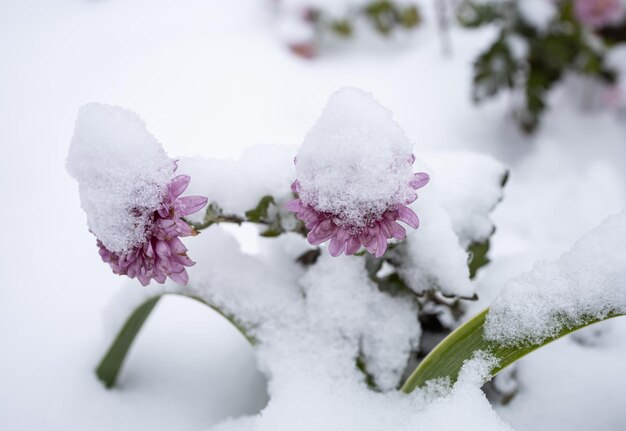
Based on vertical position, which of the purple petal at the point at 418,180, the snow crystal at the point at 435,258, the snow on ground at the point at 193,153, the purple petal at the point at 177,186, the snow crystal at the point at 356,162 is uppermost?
the snow crystal at the point at 356,162

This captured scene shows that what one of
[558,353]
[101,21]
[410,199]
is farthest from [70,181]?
[558,353]

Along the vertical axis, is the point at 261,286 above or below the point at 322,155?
below

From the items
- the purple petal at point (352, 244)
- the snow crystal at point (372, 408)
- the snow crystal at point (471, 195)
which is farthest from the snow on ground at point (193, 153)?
the purple petal at point (352, 244)

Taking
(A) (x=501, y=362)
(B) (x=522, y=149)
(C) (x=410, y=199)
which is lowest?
(B) (x=522, y=149)

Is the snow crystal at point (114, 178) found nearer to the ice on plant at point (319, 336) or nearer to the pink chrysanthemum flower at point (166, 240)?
the pink chrysanthemum flower at point (166, 240)

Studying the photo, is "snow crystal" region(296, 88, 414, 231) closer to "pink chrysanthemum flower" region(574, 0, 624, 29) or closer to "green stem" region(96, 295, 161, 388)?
"green stem" region(96, 295, 161, 388)

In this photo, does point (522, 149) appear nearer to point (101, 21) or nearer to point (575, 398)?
point (575, 398)
